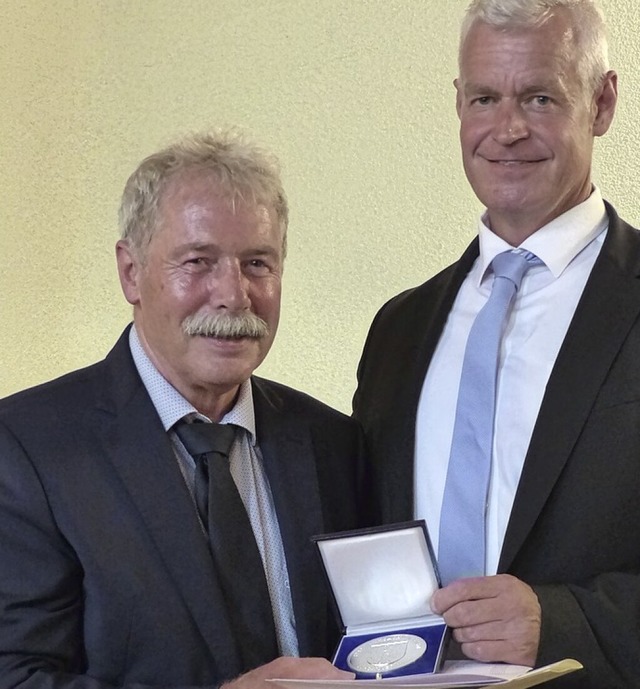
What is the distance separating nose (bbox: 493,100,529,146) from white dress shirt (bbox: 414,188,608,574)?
0.52 ft

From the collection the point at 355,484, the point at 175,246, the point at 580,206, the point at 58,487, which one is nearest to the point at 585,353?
the point at 580,206

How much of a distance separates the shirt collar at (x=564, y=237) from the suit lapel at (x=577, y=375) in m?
0.06

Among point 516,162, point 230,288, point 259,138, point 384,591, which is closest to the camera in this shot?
point 384,591

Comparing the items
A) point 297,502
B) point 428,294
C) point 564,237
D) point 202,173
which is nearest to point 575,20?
point 564,237

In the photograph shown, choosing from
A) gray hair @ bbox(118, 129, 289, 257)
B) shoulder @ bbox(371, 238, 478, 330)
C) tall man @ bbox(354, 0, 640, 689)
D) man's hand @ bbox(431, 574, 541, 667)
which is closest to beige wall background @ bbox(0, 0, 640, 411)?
shoulder @ bbox(371, 238, 478, 330)

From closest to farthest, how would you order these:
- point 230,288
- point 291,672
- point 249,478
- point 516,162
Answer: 1. point 291,672
2. point 230,288
3. point 249,478
4. point 516,162

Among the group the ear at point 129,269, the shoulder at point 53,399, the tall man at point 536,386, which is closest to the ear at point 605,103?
the tall man at point 536,386

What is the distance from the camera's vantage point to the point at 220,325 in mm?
1843

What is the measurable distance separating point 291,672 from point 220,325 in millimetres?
528

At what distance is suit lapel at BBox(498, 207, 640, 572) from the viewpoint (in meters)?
1.87

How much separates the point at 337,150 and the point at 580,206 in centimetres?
134

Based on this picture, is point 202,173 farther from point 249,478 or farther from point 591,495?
point 591,495

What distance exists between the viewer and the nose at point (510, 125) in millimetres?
2031

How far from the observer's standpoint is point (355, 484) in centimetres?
211
